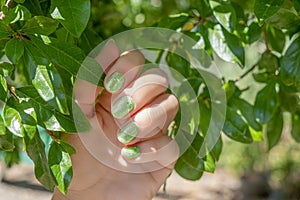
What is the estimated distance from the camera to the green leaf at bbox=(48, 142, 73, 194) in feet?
2.34

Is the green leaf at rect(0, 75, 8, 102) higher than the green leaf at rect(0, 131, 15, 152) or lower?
higher

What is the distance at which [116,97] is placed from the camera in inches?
35.1

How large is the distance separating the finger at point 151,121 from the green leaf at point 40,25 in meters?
0.24

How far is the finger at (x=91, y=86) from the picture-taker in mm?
790

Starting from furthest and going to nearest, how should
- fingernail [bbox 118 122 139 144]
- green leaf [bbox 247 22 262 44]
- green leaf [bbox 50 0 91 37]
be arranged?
green leaf [bbox 247 22 262 44], fingernail [bbox 118 122 139 144], green leaf [bbox 50 0 91 37]

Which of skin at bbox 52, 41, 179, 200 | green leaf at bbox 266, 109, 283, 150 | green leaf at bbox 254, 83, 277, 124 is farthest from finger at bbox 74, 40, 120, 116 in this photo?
green leaf at bbox 266, 109, 283, 150

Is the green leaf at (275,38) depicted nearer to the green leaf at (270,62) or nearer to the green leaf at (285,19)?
the green leaf at (270,62)

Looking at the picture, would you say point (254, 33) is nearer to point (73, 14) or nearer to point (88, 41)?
point (88, 41)

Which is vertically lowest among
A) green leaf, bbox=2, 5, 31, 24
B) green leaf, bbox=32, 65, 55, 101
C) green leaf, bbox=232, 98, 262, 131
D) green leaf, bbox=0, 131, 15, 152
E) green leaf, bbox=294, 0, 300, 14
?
green leaf, bbox=232, 98, 262, 131

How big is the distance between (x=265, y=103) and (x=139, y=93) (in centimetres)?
31

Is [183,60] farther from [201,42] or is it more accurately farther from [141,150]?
[141,150]

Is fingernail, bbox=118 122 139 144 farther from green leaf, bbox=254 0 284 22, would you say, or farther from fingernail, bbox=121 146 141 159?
green leaf, bbox=254 0 284 22

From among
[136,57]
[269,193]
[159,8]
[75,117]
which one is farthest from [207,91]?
[269,193]

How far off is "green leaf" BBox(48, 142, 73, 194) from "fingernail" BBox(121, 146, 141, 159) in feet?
0.63
